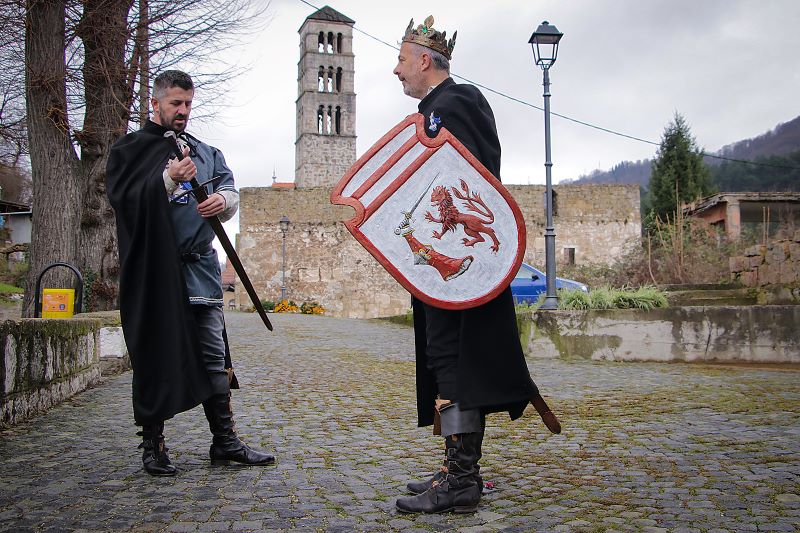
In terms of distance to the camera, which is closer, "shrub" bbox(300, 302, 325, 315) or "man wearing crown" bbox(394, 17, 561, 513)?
"man wearing crown" bbox(394, 17, 561, 513)

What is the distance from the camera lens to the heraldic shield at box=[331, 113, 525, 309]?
272 centimetres

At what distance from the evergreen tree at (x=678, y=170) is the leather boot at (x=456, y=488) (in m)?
32.0

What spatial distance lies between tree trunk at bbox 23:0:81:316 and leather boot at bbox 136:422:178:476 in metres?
6.83

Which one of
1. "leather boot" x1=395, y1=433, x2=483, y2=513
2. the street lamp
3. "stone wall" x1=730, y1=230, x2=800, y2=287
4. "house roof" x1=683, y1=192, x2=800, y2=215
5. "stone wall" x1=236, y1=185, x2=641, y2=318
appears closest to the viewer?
"leather boot" x1=395, y1=433, x2=483, y2=513

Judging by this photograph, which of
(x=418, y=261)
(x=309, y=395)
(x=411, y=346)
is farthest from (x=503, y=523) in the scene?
(x=411, y=346)

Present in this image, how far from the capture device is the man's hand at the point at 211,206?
331 centimetres

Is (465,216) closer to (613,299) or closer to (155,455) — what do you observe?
(155,455)

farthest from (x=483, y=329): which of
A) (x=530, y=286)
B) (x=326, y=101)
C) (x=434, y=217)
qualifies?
(x=326, y=101)

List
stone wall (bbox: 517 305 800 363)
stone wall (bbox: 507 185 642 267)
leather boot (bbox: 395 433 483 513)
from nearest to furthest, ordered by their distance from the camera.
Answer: leather boot (bbox: 395 433 483 513) → stone wall (bbox: 517 305 800 363) → stone wall (bbox: 507 185 642 267)

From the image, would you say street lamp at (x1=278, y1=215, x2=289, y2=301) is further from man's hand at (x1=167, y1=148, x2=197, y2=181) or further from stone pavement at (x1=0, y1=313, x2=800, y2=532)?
man's hand at (x1=167, y1=148, x2=197, y2=181)

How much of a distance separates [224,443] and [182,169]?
125 cm

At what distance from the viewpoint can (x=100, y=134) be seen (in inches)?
404

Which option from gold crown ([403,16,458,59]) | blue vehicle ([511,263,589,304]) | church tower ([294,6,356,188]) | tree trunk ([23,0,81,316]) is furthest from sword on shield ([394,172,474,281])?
church tower ([294,6,356,188])

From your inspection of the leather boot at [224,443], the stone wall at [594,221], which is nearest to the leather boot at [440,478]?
the leather boot at [224,443]
